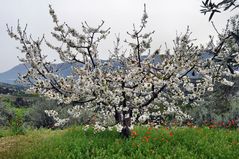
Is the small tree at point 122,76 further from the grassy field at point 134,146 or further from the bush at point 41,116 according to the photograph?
the bush at point 41,116

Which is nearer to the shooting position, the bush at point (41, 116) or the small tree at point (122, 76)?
the small tree at point (122, 76)

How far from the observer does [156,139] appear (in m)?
12.9

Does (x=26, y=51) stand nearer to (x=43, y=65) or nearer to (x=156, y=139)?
(x=43, y=65)

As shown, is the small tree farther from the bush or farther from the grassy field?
the bush

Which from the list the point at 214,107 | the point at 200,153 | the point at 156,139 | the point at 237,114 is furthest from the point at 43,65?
the point at 214,107

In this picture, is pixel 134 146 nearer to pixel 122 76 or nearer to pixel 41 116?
pixel 122 76

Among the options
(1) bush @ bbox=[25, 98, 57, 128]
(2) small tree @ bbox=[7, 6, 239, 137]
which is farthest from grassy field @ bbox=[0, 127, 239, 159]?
(1) bush @ bbox=[25, 98, 57, 128]

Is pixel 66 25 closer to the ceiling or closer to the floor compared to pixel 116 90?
closer to the ceiling

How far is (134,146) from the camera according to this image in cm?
1188

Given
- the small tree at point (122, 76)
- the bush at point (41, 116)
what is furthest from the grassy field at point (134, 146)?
the bush at point (41, 116)

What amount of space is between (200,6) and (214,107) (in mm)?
20174

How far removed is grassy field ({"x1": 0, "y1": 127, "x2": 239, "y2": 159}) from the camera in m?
11.4

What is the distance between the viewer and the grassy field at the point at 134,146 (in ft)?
37.3

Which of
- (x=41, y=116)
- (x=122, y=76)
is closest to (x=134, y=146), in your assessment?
(x=122, y=76)
